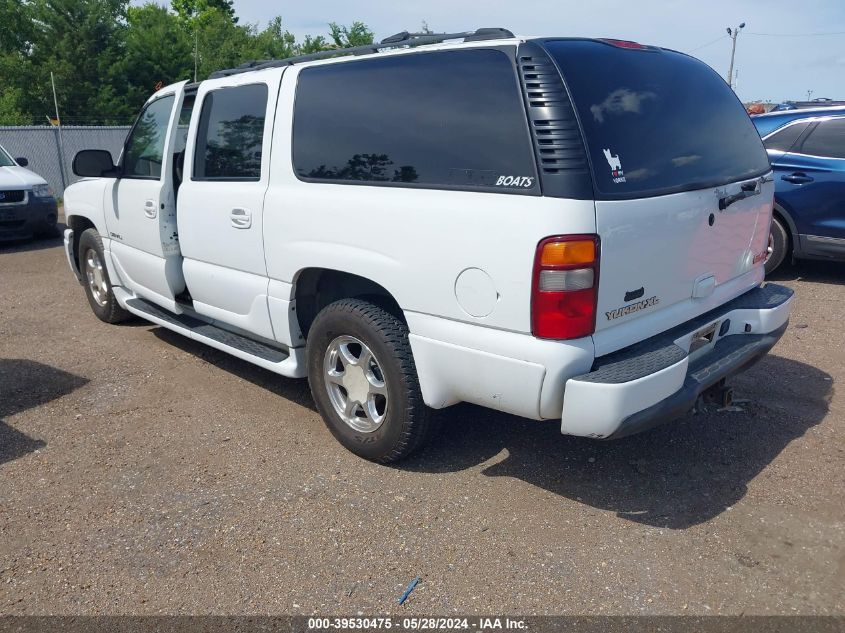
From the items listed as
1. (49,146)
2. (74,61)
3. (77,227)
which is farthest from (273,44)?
(77,227)

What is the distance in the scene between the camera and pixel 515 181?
9.81 feet

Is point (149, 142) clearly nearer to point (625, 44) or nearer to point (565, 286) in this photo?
point (625, 44)

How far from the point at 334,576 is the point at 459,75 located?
2.19 metres

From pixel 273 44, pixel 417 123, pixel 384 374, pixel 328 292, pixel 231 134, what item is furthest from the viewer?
pixel 273 44

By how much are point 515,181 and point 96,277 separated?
15.3 ft

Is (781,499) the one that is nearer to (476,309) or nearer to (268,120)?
(476,309)

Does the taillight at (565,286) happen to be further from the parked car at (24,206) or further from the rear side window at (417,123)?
the parked car at (24,206)

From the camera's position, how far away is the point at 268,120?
163 inches

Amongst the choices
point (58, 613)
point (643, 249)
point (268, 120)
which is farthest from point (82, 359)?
point (643, 249)

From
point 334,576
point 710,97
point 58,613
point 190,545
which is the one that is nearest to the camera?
point 58,613

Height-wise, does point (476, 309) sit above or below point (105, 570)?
above

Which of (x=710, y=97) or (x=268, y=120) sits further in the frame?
(x=268, y=120)

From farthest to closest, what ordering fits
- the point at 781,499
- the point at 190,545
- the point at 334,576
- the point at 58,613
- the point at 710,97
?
1. the point at 710,97
2. the point at 781,499
3. the point at 190,545
4. the point at 334,576
5. the point at 58,613

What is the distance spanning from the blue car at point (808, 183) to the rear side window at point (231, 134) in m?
5.21
